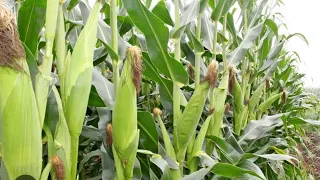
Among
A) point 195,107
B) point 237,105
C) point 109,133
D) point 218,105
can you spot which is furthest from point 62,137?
point 237,105

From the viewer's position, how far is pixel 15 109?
630 mm

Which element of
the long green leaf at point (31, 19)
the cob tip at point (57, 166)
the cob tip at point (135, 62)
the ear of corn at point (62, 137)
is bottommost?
the cob tip at point (57, 166)

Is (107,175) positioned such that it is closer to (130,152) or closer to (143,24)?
(130,152)

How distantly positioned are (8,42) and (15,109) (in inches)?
4.4

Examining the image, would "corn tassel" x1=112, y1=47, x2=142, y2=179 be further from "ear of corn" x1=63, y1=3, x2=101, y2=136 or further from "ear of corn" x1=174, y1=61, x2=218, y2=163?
"ear of corn" x1=174, y1=61, x2=218, y2=163

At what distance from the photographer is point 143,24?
3.30 ft

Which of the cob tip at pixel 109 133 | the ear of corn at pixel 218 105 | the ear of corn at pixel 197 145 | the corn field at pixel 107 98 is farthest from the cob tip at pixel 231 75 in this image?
the cob tip at pixel 109 133

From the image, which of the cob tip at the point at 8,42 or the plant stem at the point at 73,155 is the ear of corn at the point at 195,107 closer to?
the plant stem at the point at 73,155

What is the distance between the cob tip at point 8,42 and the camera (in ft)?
1.98

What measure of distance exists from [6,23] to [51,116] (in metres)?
0.24

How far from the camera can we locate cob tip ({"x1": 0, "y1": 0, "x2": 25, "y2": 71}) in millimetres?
604

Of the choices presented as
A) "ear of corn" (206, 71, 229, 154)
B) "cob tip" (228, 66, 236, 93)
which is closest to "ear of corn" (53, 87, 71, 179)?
"ear of corn" (206, 71, 229, 154)

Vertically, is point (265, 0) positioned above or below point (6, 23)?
above

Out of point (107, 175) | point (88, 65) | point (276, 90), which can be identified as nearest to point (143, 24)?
point (88, 65)
